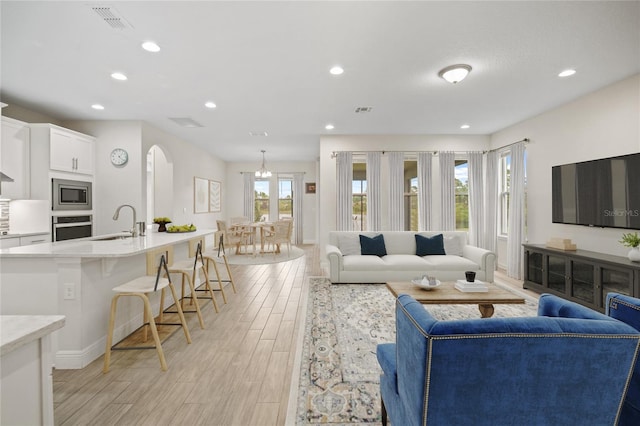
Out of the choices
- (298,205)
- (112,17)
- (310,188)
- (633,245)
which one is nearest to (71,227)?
(112,17)

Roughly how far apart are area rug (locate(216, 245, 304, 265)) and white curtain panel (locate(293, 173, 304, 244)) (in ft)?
5.66

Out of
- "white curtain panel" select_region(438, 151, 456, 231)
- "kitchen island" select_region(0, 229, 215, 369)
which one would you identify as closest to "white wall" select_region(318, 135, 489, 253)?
"white curtain panel" select_region(438, 151, 456, 231)

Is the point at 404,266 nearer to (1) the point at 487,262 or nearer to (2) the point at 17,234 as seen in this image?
(1) the point at 487,262

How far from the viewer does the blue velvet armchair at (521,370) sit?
3.35 feet

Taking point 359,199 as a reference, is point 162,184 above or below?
above

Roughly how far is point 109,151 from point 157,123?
0.94 metres

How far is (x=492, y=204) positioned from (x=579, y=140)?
209 centimetres

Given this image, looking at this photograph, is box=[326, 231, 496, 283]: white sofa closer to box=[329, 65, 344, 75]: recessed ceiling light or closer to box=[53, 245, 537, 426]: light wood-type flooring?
box=[53, 245, 537, 426]: light wood-type flooring

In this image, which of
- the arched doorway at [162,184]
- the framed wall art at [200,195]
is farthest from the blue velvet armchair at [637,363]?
the framed wall art at [200,195]

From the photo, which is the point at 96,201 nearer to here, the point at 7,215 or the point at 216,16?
the point at 7,215

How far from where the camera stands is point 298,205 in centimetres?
1013

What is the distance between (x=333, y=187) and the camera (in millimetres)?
6398

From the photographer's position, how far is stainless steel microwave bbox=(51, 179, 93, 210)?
4.39 m

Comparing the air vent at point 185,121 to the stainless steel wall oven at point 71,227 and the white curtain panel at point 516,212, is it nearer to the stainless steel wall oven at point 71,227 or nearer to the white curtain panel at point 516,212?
the stainless steel wall oven at point 71,227
